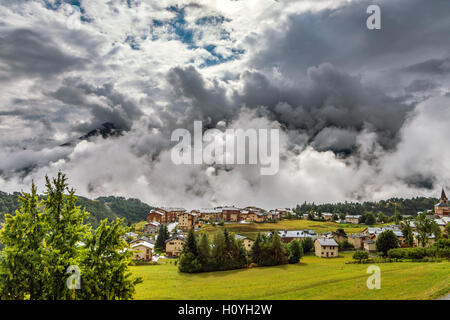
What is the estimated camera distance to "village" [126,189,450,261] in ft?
232

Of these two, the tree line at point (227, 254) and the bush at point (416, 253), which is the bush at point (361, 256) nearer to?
the bush at point (416, 253)

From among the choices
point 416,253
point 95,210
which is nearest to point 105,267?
point 416,253

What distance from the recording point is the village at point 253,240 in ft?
232

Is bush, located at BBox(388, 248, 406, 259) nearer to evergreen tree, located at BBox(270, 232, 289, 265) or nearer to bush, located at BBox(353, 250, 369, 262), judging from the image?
bush, located at BBox(353, 250, 369, 262)

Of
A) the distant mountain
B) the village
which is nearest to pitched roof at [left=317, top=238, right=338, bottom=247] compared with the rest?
the village

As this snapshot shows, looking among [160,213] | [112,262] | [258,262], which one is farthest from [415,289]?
[160,213]

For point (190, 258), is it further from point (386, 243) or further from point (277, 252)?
point (386, 243)

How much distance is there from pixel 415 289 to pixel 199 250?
32918 millimetres

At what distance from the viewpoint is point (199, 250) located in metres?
49.9

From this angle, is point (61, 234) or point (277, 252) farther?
point (277, 252)

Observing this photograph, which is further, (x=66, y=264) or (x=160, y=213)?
(x=160, y=213)

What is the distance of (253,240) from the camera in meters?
72.2
